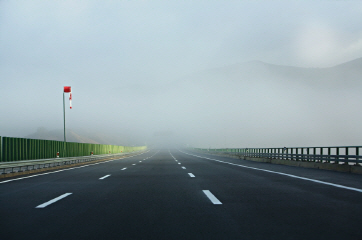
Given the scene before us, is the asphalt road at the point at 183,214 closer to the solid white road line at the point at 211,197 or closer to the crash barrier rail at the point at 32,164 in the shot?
the solid white road line at the point at 211,197

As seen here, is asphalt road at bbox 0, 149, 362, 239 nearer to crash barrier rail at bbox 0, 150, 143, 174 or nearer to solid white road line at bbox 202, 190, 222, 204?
solid white road line at bbox 202, 190, 222, 204

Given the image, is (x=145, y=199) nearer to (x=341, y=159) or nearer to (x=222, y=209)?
(x=222, y=209)

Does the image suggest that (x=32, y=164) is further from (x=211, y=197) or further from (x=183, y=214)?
(x=183, y=214)

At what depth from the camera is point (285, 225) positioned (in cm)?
523

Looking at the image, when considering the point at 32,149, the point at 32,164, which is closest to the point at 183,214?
the point at 32,164

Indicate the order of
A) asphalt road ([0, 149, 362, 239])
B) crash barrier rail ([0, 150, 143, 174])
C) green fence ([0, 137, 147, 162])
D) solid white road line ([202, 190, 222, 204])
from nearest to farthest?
asphalt road ([0, 149, 362, 239]) < solid white road line ([202, 190, 222, 204]) < crash barrier rail ([0, 150, 143, 174]) < green fence ([0, 137, 147, 162])

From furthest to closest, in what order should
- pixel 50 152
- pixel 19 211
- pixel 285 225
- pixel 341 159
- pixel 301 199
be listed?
pixel 50 152 → pixel 341 159 → pixel 301 199 → pixel 19 211 → pixel 285 225

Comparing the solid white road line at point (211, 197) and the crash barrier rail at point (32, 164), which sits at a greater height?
the solid white road line at point (211, 197)

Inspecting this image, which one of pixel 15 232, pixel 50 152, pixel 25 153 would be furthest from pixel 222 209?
pixel 50 152

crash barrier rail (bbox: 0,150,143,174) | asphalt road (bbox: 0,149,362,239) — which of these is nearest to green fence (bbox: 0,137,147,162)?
crash barrier rail (bbox: 0,150,143,174)

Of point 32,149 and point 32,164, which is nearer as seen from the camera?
point 32,164

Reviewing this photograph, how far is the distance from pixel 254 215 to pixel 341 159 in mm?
13936

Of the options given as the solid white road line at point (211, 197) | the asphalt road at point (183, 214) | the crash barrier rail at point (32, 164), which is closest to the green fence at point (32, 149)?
the crash barrier rail at point (32, 164)

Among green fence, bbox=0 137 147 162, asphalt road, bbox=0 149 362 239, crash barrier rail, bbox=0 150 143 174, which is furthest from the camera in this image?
green fence, bbox=0 137 147 162
